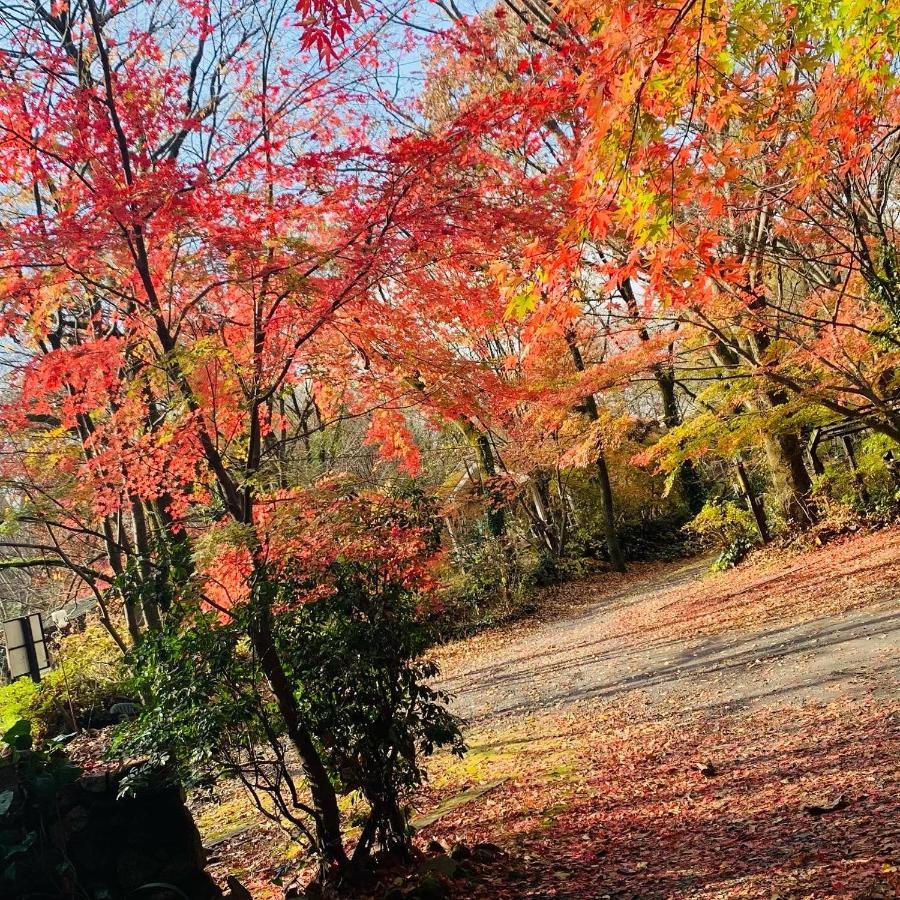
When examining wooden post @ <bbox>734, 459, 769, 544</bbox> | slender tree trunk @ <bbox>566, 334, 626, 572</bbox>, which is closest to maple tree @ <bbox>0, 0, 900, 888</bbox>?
wooden post @ <bbox>734, 459, 769, 544</bbox>

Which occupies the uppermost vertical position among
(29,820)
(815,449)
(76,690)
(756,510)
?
(815,449)

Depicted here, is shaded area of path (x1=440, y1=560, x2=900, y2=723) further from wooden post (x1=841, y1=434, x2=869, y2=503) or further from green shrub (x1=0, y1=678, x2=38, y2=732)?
green shrub (x1=0, y1=678, x2=38, y2=732)

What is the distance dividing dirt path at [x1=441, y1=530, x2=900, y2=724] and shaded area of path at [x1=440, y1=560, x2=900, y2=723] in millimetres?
21

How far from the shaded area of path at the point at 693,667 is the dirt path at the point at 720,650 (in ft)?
0.07

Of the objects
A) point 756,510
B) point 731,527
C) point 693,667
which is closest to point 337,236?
point 693,667

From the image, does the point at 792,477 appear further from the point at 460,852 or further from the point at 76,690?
the point at 76,690

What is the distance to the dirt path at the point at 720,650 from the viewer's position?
666 cm

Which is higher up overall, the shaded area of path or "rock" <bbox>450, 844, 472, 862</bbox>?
"rock" <bbox>450, 844, 472, 862</bbox>

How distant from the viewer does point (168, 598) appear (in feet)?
13.7

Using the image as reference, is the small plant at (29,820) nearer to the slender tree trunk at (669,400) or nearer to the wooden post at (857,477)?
the slender tree trunk at (669,400)

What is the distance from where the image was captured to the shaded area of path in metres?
6.44

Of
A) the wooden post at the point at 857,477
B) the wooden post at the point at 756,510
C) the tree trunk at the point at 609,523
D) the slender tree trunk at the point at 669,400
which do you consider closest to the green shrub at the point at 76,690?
the slender tree trunk at the point at 669,400

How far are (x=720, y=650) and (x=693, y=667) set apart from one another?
0.58 meters

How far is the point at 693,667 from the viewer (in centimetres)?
822
